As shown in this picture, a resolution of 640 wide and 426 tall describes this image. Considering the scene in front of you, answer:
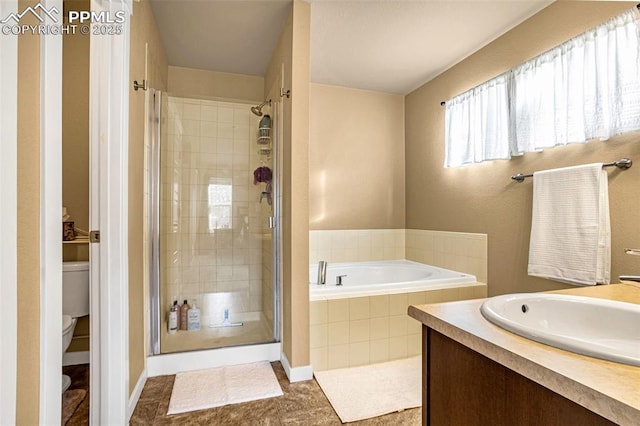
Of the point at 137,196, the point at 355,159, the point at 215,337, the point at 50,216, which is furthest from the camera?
the point at 355,159

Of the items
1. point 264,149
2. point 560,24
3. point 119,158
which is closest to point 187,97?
point 264,149

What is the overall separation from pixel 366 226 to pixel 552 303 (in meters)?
2.61

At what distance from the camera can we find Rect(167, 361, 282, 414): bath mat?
179 centimetres

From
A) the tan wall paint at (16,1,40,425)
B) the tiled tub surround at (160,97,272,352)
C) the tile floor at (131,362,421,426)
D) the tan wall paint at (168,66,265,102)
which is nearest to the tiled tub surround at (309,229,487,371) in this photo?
the tile floor at (131,362,421,426)

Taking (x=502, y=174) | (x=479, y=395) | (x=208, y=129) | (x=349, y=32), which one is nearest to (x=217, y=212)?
(x=208, y=129)

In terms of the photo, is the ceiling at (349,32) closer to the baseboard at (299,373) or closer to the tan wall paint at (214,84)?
the tan wall paint at (214,84)

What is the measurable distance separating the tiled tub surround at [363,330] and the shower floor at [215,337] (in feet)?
1.52

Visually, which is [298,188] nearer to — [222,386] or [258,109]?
[258,109]

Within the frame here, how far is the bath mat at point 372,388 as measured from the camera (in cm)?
175

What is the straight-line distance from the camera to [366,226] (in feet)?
11.8

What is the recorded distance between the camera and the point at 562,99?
2035 mm

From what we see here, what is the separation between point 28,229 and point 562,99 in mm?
2735

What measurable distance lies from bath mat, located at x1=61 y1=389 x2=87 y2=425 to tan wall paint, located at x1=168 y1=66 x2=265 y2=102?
251cm

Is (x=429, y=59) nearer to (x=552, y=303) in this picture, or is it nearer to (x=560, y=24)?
(x=560, y=24)
